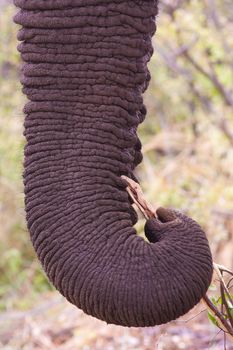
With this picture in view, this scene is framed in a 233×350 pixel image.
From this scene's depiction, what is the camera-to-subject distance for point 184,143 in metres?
8.26

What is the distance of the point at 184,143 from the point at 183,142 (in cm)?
3

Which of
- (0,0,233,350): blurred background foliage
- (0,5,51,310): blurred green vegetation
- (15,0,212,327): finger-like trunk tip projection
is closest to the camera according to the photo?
(15,0,212,327): finger-like trunk tip projection

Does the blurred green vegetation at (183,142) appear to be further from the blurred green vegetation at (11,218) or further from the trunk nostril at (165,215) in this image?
the trunk nostril at (165,215)

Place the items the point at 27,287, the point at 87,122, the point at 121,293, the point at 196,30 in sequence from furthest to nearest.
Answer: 1. the point at 27,287
2. the point at 196,30
3. the point at 87,122
4. the point at 121,293

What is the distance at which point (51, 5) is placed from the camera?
6.51 feet

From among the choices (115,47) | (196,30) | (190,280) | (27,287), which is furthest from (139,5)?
(27,287)

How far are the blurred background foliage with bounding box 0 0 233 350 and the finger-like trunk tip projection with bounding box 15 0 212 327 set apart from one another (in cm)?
305

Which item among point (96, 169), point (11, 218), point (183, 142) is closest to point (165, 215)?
point (96, 169)

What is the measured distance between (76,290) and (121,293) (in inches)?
4.2

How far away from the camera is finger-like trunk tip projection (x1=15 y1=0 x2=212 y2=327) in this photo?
5.94ft

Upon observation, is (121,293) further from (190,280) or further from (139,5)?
(139,5)

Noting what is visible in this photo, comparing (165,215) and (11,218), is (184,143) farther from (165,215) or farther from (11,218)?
(165,215)

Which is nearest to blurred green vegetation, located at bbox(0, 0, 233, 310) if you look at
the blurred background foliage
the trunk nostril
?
the blurred background foliage

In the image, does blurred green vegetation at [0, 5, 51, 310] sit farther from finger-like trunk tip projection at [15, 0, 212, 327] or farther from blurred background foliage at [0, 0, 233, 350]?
finger-like trunk tip projection at [15, 0, 212, 327]
